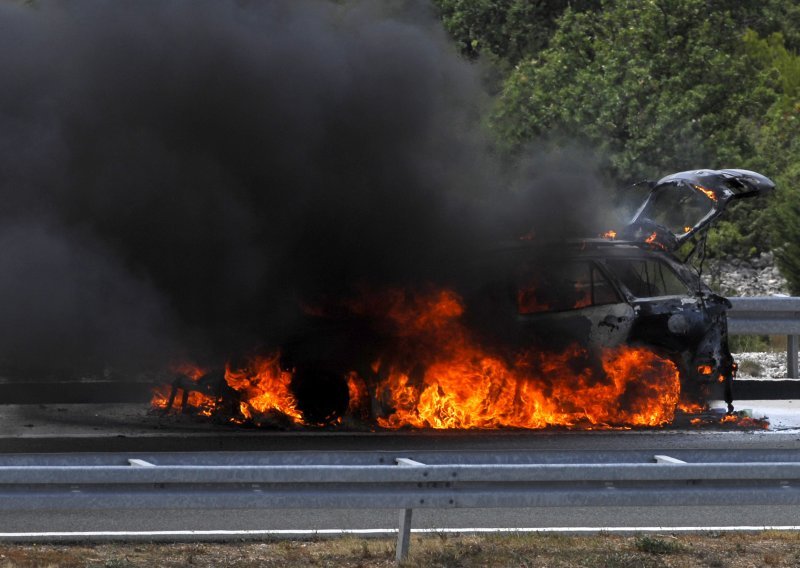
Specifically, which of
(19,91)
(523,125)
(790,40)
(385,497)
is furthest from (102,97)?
(790,40)

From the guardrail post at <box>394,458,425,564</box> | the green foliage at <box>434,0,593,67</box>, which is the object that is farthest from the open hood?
the green foliage at <box>434,0,593,67</box>

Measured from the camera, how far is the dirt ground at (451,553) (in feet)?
22.2

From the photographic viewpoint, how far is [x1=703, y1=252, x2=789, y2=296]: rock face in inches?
1122

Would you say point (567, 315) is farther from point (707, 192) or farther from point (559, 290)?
point (707, 192)

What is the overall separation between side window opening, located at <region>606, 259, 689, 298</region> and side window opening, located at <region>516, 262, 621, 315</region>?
19 centimetres

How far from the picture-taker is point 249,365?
1098 centimetres

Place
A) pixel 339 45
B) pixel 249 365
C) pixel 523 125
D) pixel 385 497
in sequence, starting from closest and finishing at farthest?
pixel 385 497, pixel 249 365, pixel 339 45, pixel 523 125

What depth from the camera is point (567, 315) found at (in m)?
11.1

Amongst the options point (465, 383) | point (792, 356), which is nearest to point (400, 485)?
point (465, 383)

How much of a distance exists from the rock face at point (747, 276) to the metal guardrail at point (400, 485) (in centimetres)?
2150

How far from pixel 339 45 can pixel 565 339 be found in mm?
3655

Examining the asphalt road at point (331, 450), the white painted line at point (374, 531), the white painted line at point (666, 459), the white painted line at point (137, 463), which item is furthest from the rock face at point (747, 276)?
the white painted line at point (137, 463)

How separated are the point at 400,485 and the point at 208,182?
19.4 ft

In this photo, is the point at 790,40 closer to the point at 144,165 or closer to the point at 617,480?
the point at 144,165
